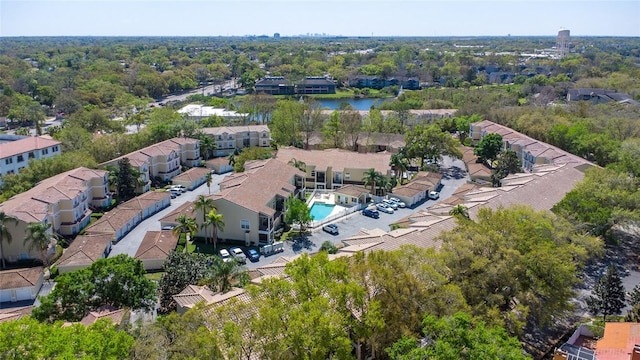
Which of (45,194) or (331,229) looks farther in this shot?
(331,229)

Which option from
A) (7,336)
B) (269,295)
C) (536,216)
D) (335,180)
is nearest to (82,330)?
(7,336)

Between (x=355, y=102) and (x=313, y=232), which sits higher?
(x=355, y=102)

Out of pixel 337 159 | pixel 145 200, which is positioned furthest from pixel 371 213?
pixel 145 200

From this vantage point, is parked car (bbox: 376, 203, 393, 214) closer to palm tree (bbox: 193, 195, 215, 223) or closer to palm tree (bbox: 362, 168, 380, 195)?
palm tree (bbox: 362, 168, 380, 195)

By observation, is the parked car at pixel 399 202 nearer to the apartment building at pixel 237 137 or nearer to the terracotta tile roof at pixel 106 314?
the apartment building at pixel 237 137

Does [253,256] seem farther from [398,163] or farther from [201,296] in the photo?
[398,163]

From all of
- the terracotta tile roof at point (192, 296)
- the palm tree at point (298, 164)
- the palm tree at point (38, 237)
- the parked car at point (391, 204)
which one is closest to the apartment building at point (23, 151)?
the palm tree at point (38, 237)
